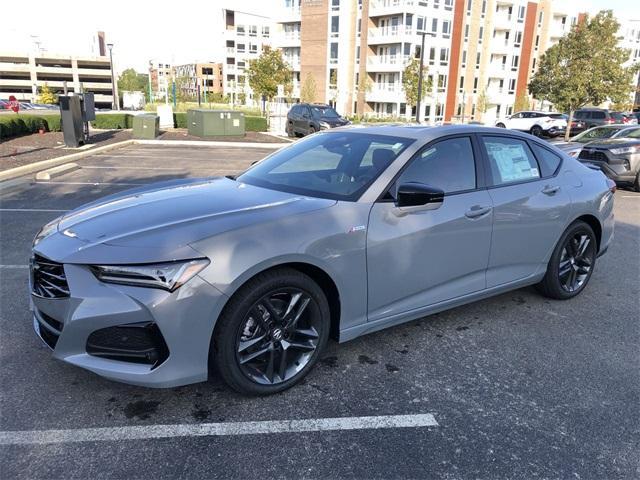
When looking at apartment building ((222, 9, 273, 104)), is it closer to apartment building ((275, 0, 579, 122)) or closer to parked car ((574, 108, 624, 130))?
apartment building ((275, 0, 579, 122))

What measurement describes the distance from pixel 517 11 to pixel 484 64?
7.79m

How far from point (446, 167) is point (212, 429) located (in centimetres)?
238

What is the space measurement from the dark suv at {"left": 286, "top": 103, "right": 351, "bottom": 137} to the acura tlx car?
704 inches

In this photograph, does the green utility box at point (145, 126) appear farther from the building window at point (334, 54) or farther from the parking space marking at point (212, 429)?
the building window at point (334, 54)

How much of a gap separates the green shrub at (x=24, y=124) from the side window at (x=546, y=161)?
1827 centimetres

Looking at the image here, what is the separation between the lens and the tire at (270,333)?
2.70 meters

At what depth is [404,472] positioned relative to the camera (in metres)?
2.39

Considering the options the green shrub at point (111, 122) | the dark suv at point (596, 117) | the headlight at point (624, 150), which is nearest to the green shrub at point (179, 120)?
the green shrub at point (111, 122)

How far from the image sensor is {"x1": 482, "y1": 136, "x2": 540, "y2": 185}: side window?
3949 millimetres

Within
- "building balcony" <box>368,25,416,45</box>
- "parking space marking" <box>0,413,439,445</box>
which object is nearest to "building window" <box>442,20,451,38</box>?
"building balcony" <box>368,25,416,45</box>

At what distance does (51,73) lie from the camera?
3986 inches

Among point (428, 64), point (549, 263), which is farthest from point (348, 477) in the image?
point (428, 64)

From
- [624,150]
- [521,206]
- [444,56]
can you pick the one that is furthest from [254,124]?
[444,56]

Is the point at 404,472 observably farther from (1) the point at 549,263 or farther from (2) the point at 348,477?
(1) the point at 549,263
